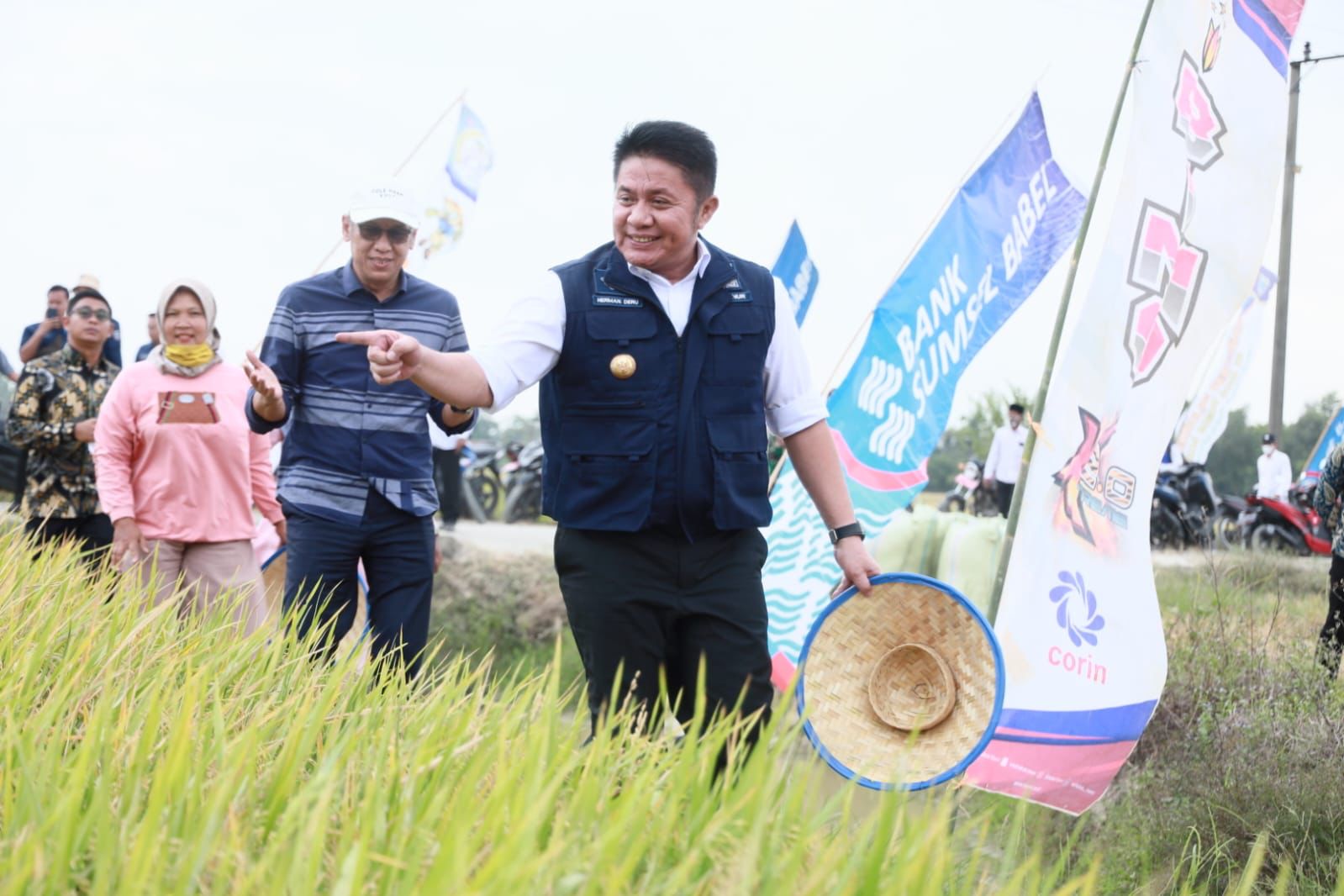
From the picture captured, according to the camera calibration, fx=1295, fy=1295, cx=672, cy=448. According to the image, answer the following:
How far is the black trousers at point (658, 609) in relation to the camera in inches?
112

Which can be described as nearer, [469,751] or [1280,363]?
[469,751]

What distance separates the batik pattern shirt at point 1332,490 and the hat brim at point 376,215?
378cm

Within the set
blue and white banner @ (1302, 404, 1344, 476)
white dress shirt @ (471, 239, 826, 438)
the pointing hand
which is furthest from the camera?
blue and white banner @ (1302, 404, 1344, 476)

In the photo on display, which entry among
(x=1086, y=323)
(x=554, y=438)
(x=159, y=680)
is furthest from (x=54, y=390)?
(x=1086, y=323)

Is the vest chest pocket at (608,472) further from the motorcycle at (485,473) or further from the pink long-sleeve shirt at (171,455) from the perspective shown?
the motorcycle at (485,473)

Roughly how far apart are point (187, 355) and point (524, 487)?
1044cm

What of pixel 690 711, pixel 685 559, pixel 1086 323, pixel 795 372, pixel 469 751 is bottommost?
pixel 690 711

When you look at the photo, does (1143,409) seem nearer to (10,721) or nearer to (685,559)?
(685,559)

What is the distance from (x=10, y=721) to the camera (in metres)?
1.76

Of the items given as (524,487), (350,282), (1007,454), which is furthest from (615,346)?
(1007,454)

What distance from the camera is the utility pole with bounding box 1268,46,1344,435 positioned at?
19484 millimetres

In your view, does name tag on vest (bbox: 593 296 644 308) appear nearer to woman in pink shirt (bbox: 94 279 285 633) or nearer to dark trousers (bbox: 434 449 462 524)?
woman in pink shirt (bbox: 94 279 285 633)

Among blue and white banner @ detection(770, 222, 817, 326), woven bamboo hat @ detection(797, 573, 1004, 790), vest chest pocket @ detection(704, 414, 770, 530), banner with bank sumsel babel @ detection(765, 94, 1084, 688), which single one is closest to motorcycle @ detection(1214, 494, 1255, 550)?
blue and white banner @ detection(770, 222, 817, 326)

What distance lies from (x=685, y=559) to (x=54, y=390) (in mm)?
3526
